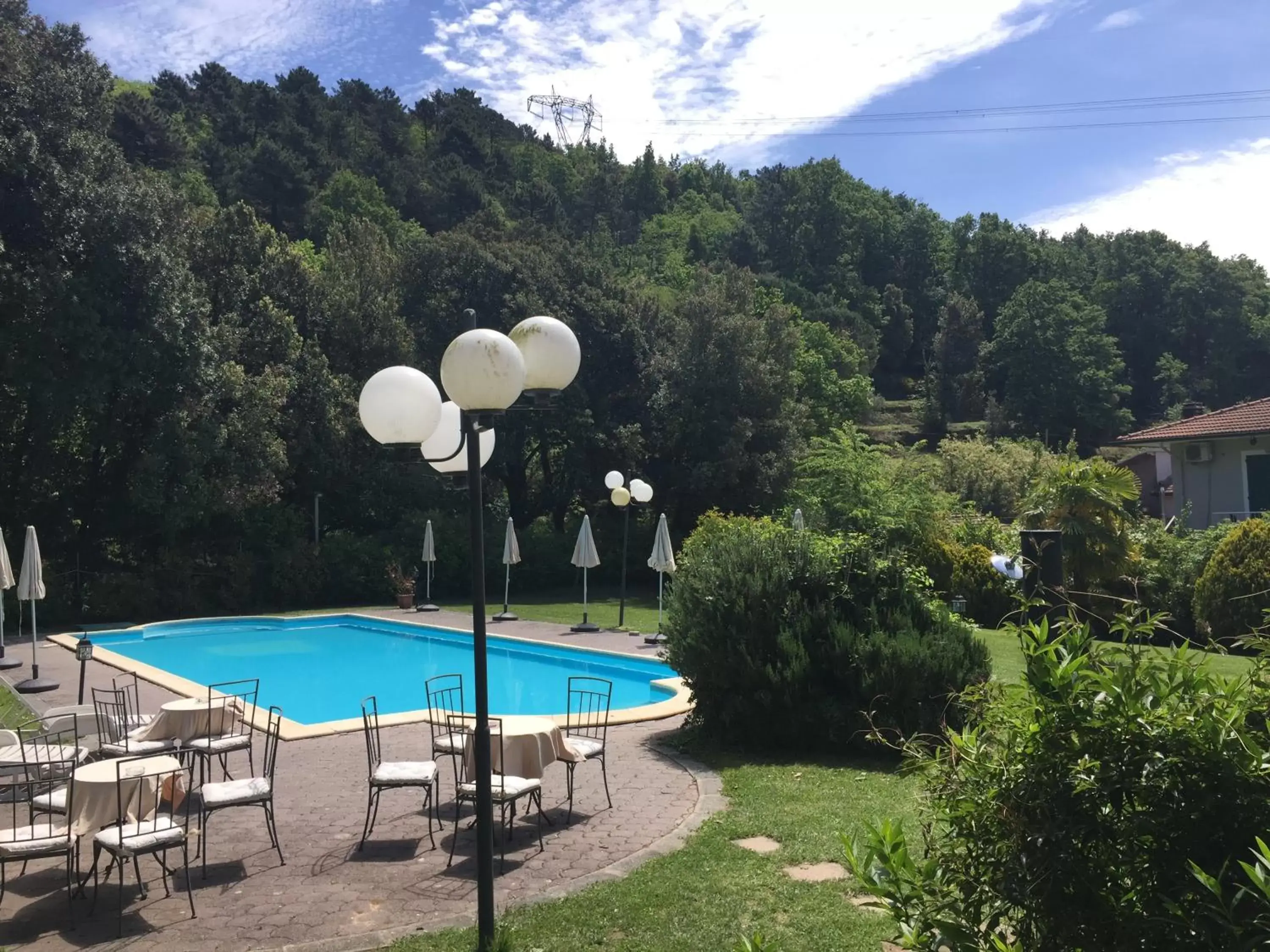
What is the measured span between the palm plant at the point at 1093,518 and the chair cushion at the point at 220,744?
49.6ft

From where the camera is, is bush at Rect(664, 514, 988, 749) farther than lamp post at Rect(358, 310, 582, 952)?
Yes

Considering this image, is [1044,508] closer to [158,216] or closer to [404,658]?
[404,658]

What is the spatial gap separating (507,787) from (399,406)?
9.00 feet

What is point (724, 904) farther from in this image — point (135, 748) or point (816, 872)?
point (135, 748)

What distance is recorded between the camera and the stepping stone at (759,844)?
20.3 feet

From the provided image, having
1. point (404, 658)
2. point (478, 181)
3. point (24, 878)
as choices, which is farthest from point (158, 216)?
point (478, 181)

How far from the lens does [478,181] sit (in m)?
53.8

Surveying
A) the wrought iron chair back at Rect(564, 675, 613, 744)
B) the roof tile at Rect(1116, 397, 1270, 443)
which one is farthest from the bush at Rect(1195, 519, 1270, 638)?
the wrought iron chair back at Rect(564, 675, 613, 744)

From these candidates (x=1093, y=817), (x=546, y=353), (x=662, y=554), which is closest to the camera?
(x=1093, y=817)

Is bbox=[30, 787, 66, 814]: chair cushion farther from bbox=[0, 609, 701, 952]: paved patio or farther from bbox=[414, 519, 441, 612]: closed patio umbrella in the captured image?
bbox=[414, 519, 441, 612]: closed patio umbrella

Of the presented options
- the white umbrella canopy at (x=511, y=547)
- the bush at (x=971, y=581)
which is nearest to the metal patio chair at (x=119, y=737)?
the white umbrella canopy at (x=511, y=547)

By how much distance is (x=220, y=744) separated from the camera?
7.85m

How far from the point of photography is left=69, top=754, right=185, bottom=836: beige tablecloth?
5750mm

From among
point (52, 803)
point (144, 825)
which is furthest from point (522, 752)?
point (52, 803)
